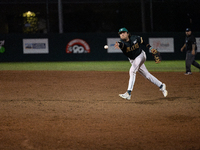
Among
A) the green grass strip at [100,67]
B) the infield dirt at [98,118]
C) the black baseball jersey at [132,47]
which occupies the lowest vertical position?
the infield dirt at [98,118]

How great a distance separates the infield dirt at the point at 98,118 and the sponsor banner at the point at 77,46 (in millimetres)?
12874

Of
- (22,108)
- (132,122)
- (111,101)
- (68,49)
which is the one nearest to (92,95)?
(111,101)

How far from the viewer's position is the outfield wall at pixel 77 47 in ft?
78.6

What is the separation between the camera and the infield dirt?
4.93m

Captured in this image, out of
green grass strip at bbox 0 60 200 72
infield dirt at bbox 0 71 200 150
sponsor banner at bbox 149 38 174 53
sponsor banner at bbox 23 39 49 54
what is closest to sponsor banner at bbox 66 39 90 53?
sponsor banner at bbox 23 39 49 54

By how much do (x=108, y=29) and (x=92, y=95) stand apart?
23589 millimetres

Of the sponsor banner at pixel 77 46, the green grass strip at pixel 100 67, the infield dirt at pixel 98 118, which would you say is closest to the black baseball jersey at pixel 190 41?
the green grass strip at pixel 100 67

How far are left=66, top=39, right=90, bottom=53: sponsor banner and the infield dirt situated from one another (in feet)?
42.2

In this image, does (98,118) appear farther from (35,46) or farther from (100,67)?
(35,46)

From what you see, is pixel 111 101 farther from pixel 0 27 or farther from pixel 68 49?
pixel 0 27

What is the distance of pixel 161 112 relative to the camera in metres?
7.06

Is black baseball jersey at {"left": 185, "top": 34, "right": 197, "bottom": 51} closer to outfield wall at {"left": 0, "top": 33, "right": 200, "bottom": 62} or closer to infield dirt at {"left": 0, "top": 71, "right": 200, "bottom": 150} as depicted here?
infield dirt at {"left": 0, "top": 71, "right": 200, "bottom": 150}

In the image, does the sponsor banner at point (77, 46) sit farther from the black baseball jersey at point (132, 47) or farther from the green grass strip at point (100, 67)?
the black baseball jersey at point (132, 47)

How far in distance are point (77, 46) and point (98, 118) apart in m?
18.0
